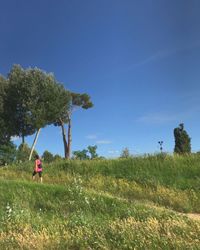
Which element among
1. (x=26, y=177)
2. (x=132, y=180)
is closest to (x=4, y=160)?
(x=26, y=177)

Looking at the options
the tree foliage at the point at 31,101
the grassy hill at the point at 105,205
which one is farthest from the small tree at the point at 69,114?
the grassy hill at the point at 105,205

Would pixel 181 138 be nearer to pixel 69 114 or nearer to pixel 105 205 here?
pixel 69 114

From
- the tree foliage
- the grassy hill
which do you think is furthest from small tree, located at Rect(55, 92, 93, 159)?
the grassy hill

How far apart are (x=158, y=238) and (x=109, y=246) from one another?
81 cm

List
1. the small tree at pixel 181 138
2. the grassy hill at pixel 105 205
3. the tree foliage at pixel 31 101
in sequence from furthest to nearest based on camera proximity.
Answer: the small tree at pixel 181 138 → the tree foliage at pixel 31 101 → the grassy hill at pixel 105 205

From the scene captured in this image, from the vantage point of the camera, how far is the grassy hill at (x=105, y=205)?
7.63m

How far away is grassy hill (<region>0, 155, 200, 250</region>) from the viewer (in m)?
7.63

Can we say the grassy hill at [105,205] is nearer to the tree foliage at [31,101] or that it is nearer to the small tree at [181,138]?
the tree foliage at [31,101]

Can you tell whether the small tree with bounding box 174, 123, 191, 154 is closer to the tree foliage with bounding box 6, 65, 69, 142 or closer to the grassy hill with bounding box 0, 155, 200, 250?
the tree foliage with bounding box 6, 65, 69, 142

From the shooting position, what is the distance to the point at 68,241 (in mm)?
7996

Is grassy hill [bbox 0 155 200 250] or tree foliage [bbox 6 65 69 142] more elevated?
tree foliage [bbox 6 65 69 142]

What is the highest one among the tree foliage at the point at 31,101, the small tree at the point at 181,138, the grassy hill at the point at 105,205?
the tree foliage at the point at 31,101

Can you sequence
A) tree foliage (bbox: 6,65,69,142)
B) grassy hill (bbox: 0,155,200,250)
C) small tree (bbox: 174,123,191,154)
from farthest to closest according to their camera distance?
small tree (bbox: 174,123,191,154) < tree foliage (bbox: 6,65,69,142) < grassy hill (bbox: 0,155,200,250)

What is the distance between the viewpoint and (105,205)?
1503 cm
